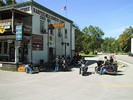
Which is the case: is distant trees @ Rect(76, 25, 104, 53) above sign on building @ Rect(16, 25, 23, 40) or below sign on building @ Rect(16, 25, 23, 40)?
above

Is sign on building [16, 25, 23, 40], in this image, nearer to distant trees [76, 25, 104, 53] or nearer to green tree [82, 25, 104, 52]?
distant trees [76, 25, 104, 53]

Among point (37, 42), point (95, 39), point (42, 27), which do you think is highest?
point (95, 39)

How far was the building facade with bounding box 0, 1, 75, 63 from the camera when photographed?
74.0 ft

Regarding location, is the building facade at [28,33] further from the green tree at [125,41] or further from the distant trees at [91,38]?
the green tree at [125,41]

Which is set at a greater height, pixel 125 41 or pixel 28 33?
pixel 125 41

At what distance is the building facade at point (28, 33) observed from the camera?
2255cm

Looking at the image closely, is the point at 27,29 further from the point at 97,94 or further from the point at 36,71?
the point at 97,94

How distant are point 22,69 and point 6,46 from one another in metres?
7.72

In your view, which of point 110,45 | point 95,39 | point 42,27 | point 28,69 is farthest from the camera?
point 110,45

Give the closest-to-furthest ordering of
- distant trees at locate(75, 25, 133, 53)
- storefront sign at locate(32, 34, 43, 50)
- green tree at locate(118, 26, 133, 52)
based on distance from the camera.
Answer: storefront sign at locate(32, 34, 43, 50) < distant trees at locate(75, 25, 133, 53) < green tree at locate(118, 26, 133, 52)

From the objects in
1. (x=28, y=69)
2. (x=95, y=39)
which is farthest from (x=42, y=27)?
(x=95, y=39)

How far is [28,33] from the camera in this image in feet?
79.4

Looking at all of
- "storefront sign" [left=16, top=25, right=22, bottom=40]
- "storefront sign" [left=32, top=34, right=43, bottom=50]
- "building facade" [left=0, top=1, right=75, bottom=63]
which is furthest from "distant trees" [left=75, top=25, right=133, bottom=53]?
"storefront sign" [left=16, top=25, right=22, bottom=40]

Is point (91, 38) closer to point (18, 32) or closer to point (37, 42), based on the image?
point (37, 42)
